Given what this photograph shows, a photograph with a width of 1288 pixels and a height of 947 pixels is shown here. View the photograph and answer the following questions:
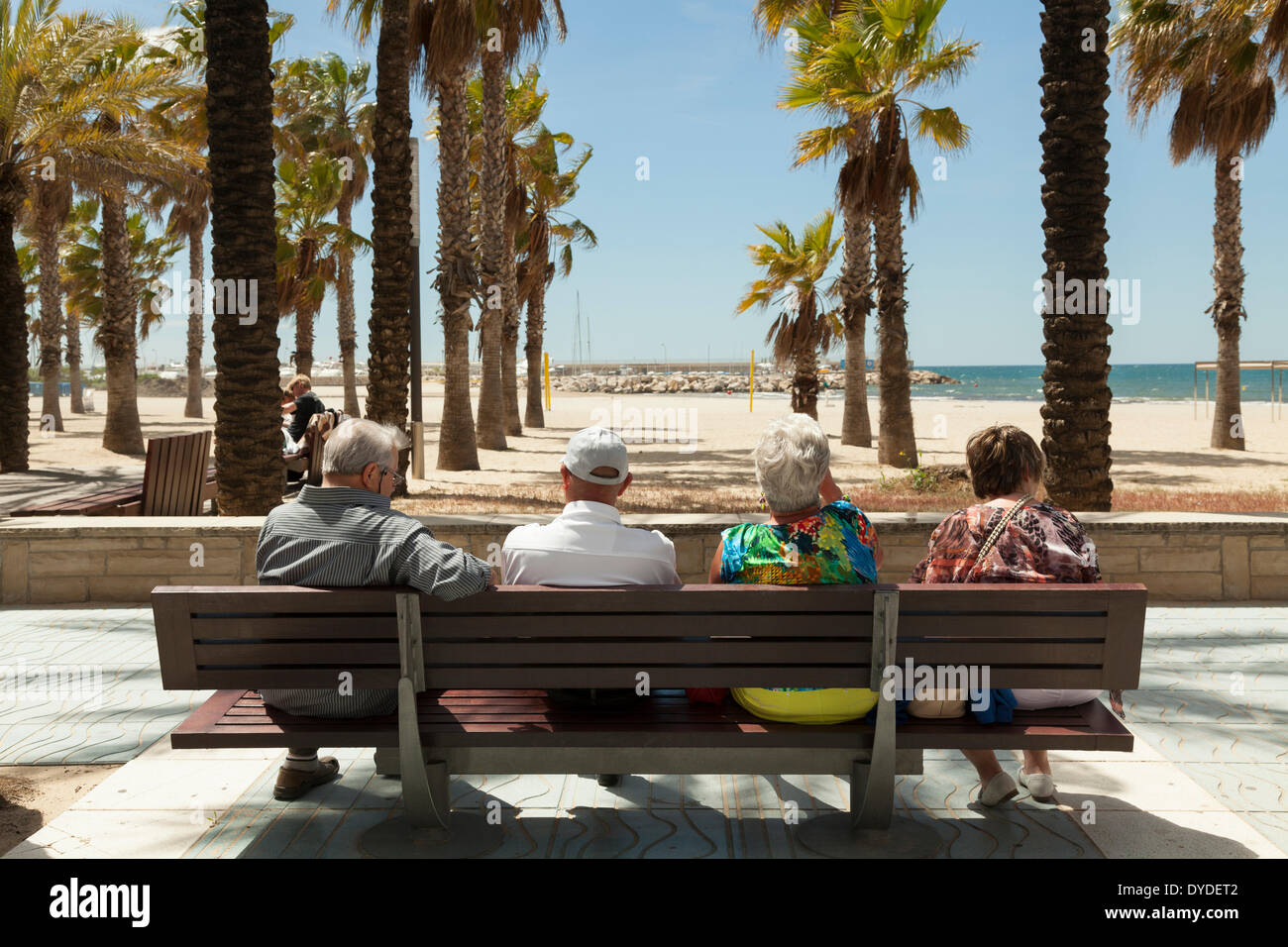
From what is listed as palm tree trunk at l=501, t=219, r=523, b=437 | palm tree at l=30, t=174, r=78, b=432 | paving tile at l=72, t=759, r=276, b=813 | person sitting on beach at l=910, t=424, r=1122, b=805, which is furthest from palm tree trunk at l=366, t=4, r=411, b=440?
palm tree at l=30, t=174, r=78, b=432

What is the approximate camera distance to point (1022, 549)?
3.46 m

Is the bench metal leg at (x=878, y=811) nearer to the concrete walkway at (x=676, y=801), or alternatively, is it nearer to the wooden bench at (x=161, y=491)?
the concrete walkway at (x=676, y=801)

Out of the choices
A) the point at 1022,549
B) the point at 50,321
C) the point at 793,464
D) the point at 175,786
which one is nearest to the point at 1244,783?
the point at 1022,549

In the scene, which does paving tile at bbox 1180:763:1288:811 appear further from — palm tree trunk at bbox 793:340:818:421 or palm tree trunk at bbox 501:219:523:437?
palm tree trunk at bbox 501:219:523:437

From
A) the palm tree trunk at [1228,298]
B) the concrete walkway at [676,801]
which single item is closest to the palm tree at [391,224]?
the concrete walkway at [676,801]

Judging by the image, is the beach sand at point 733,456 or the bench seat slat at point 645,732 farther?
the beach sand at point 733,456

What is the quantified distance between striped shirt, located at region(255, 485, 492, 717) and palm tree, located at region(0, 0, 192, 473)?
1462 cm

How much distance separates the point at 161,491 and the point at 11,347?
879cm

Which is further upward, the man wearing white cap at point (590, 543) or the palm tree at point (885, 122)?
the palm tree at point (885, 122)

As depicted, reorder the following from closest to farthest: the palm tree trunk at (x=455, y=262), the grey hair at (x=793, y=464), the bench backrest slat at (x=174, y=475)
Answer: the grey hair at (x=793, y=464) → the bench backrest slat at (x=174, y=475) → the palm tree trunk at (x=455, y=262)

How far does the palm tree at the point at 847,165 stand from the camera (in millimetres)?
16656
